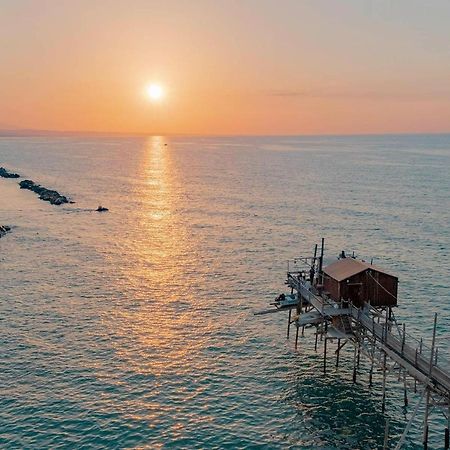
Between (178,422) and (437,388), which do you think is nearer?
(437,388)

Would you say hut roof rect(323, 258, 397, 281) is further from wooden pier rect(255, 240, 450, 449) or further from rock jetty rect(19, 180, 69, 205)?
rock jetty rect(19, 180, 69, 205)

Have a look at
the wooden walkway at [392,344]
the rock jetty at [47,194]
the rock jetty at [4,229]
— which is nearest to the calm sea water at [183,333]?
the rock jetty at [4,229]

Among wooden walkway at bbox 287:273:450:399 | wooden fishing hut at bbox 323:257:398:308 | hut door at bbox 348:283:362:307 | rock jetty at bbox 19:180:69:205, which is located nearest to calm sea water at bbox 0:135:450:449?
A: wooden walkway at bbox 287:273:450:399

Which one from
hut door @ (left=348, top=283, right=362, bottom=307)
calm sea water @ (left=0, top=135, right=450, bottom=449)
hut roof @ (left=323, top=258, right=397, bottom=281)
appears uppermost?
hut roof @ (left=323, top=258, right=397, bottom=281)

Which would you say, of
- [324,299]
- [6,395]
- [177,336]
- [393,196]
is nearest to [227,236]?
[177,336]

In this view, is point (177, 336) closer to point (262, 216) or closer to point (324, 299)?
point (324, 299)

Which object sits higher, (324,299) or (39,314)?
(324,299)

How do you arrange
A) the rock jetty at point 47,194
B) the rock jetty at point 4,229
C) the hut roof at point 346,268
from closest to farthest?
the hut roof at point 346,268
the rock jetty at point 4,229
the rock jetty at point 47,194

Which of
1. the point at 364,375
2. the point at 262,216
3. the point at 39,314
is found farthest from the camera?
the point at 262,216

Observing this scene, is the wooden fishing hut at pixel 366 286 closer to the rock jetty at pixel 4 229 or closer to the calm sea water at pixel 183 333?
the calm sea water at pixel 183 333
